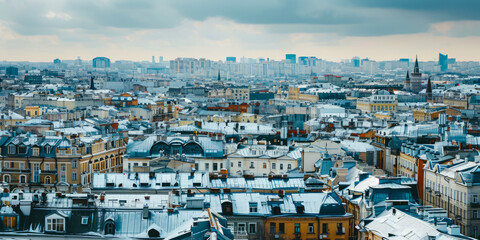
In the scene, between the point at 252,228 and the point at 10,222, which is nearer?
the point at 10,222

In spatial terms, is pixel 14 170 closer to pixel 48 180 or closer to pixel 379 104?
pixel 48 180

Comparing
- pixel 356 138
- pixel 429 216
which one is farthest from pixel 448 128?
pixel 429 216

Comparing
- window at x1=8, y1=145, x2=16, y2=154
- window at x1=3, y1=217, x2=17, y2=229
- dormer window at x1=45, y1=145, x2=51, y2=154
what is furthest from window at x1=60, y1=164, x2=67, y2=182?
window at x1=3, y1=217, x2=17, y2=229

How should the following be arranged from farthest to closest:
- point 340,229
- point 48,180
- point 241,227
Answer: point 48,180
point 340,229
point 241,227

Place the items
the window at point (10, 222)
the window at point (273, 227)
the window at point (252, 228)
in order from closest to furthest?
the window at point (10, 222) < the window at point (252, 228) < the window at point (273, 227)

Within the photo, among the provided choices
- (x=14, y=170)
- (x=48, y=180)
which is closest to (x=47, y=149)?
(x=48, y=180)

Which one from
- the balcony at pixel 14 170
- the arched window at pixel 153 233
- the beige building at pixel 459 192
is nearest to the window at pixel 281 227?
the arched window at pixel 153 233

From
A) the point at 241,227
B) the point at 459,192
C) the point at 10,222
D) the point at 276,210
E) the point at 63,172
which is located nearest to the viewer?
the point at 10,222

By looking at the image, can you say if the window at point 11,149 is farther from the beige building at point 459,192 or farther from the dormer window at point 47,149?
the beige building at point 459,192

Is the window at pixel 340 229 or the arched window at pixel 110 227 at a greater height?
the arched window at pixel 110 227
